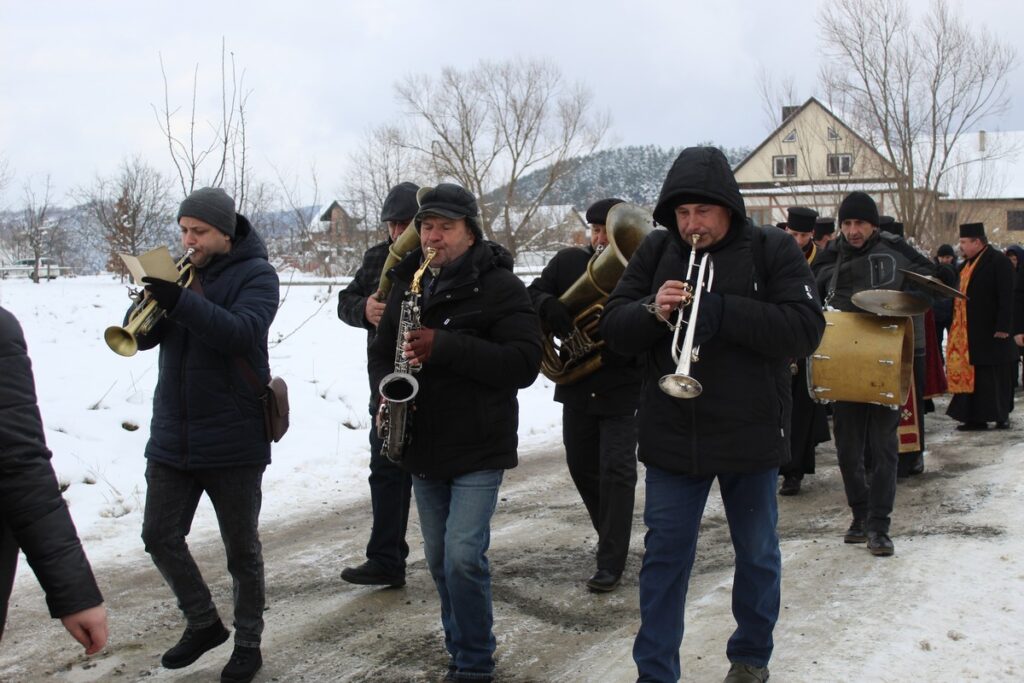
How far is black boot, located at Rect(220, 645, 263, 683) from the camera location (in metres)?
4.22

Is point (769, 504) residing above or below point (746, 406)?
below

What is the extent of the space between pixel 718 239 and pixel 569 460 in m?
2.17

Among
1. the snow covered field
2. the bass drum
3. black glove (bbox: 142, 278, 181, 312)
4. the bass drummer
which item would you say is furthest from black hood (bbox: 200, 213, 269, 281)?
A: the bass drummer

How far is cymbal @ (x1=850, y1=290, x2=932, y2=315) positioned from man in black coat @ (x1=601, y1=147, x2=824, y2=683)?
189cm

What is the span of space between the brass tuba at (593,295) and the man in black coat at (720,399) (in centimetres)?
135

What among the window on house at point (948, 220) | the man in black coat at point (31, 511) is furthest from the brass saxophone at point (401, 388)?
the window on house at point (948, 220)

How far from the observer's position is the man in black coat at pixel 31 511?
2482 mm

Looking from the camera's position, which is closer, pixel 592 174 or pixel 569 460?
pixel 569 460

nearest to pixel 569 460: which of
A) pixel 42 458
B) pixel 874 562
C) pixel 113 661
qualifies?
pixel 874 562

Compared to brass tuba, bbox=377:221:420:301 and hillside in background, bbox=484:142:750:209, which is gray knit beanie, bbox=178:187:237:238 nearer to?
brass tuba, bbox=377:221:420:301

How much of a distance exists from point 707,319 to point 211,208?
218cm

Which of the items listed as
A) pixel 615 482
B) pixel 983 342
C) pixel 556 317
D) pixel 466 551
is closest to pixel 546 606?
pixel 615 482

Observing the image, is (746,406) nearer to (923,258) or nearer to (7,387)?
(7,387)

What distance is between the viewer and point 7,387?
8.17 feet
